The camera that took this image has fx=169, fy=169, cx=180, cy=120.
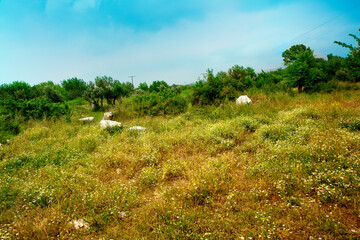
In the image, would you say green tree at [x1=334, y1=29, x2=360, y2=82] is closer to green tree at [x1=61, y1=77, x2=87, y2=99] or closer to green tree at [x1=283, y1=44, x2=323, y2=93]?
green tree at [x1=283, y1=44, x2=323, y2=93]

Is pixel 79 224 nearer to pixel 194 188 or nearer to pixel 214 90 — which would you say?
pixel 194 188

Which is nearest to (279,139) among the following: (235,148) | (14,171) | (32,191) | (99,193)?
(235,148)

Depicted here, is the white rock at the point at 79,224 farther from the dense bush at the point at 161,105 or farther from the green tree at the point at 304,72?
the green tree at the point at 304,72

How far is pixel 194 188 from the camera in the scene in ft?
12.0

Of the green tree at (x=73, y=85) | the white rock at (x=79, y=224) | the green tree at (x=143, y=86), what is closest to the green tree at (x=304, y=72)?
the white rock at (x=79, y=224)

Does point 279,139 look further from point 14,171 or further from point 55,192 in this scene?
point 14,171

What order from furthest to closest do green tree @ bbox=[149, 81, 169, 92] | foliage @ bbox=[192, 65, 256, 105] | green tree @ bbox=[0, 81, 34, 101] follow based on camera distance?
green tree @ bbox=[149, 81, 169, 92] < green tree @ bbox=[0, 81, 34, 101] < foliage @ bbox=[192, 65, 256, 105]

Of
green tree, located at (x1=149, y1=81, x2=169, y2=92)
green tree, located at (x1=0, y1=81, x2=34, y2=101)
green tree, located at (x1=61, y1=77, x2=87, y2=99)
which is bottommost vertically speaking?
green tree, located at (x1=0, y1=81, x2=34, y2=101)

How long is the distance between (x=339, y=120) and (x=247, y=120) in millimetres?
3376

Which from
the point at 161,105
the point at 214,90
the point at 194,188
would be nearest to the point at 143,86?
the point at 161,105

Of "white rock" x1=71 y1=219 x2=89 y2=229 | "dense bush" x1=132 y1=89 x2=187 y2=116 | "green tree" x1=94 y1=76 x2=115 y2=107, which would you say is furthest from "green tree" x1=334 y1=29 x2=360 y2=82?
"green tree" x1=94 y1=76 x2=115 y2=107

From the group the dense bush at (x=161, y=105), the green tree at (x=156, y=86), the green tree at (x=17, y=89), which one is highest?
the green tree at (x=156, y=86)

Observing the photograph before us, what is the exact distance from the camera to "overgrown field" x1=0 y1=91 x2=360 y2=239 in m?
2.84

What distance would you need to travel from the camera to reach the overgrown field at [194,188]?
2.84 meters
